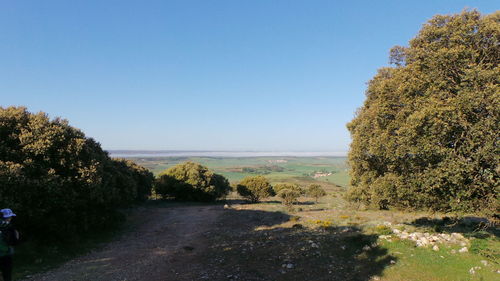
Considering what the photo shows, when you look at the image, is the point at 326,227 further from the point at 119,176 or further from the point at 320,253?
the point at 119,176

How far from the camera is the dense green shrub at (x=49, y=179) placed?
16.9 m

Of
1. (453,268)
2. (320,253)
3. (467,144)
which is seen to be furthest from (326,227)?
(467,144)

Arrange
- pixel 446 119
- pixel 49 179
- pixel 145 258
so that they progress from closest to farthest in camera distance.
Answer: pixel 446 119 < pixel 145 258 < pixel 49 179

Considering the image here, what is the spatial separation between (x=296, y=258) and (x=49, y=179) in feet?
54.0

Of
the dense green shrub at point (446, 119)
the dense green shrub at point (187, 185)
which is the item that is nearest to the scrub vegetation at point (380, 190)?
the dense green shrub at point (446, 119)

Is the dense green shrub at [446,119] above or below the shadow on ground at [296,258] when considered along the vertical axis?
above

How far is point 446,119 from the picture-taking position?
11.5m

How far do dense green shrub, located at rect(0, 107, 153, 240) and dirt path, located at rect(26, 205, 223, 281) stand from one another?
2973mm

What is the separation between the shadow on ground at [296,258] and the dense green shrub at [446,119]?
3.56 metres

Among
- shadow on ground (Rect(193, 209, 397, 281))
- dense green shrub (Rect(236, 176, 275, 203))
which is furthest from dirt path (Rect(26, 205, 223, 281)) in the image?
dense green shrub (Rect(236, 176, 275, 203))

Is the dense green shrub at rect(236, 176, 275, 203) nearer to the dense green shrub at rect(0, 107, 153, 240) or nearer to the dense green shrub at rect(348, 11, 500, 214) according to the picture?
the dense green shrub at rect(0, 107, 153, 240)

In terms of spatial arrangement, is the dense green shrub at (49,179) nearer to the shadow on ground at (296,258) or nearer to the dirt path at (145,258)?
the dirt path at (145,258)

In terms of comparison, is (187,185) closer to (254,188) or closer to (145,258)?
(254,188)

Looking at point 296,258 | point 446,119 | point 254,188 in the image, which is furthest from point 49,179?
point 254,188
